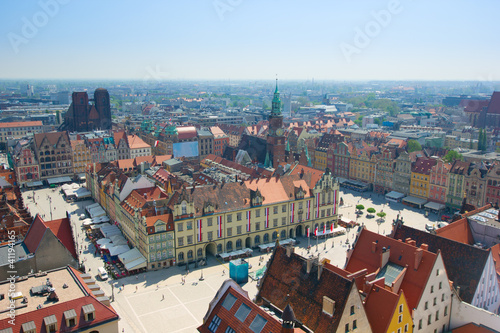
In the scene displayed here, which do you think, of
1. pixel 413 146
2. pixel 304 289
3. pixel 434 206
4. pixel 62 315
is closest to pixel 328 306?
pixel 304 289

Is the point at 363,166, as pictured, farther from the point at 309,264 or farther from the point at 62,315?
the point at 62,315

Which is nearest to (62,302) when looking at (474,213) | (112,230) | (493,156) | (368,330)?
(368,330)

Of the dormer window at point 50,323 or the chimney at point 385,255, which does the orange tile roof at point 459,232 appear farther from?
the dormer window at point 50,323

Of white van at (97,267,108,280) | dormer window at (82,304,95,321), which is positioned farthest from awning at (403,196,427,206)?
dormer window at (82,304,95,321)

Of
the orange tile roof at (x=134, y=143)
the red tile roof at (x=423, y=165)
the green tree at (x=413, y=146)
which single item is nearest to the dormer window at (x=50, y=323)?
the red tile roof at (x=423, y=165)

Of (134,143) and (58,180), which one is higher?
(134,143)

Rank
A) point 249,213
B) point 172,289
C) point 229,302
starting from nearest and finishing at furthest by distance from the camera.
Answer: point 229,302 → point 172,289 → point 249,213

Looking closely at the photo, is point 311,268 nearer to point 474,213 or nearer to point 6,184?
point 474,213
